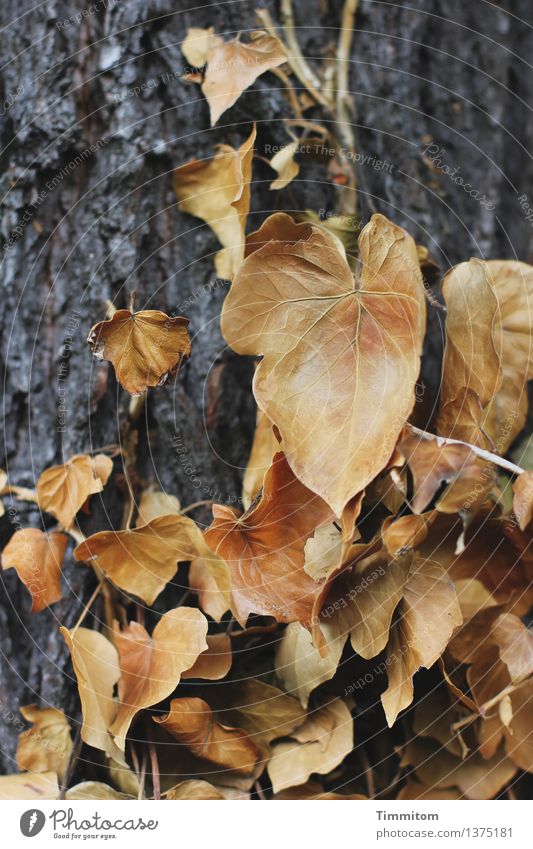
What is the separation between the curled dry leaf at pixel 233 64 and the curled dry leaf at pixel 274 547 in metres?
0.26

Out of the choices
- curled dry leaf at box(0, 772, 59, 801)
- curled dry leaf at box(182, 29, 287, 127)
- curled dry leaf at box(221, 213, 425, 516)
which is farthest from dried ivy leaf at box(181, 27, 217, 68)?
curled dry leaf at box(0, 772, 59, 801)

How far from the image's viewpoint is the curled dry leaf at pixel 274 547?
1.21ft

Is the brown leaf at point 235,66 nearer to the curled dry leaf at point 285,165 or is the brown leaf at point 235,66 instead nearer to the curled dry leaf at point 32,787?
the curled dry leaf at point 285,165

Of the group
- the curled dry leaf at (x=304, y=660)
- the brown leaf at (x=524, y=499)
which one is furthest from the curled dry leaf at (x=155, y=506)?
the brown leaf at (x=524, y=499)

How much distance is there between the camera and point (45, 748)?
0.43 metres

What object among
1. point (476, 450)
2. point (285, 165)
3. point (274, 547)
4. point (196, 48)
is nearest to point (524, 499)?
point (476, 450)

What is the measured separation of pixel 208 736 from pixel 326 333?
252 millimetres

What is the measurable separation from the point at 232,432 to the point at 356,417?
0.48 ft

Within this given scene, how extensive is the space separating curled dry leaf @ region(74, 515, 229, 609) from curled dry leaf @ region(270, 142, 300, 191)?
233 millimetres

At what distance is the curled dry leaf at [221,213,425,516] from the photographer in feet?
1.13

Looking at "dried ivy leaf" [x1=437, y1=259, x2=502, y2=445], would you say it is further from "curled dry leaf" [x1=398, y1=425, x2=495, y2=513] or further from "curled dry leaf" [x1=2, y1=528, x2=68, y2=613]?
"curled dry leaf" [x1=2, y1=528, x2=68, y2=613]

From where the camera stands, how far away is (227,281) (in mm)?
465
